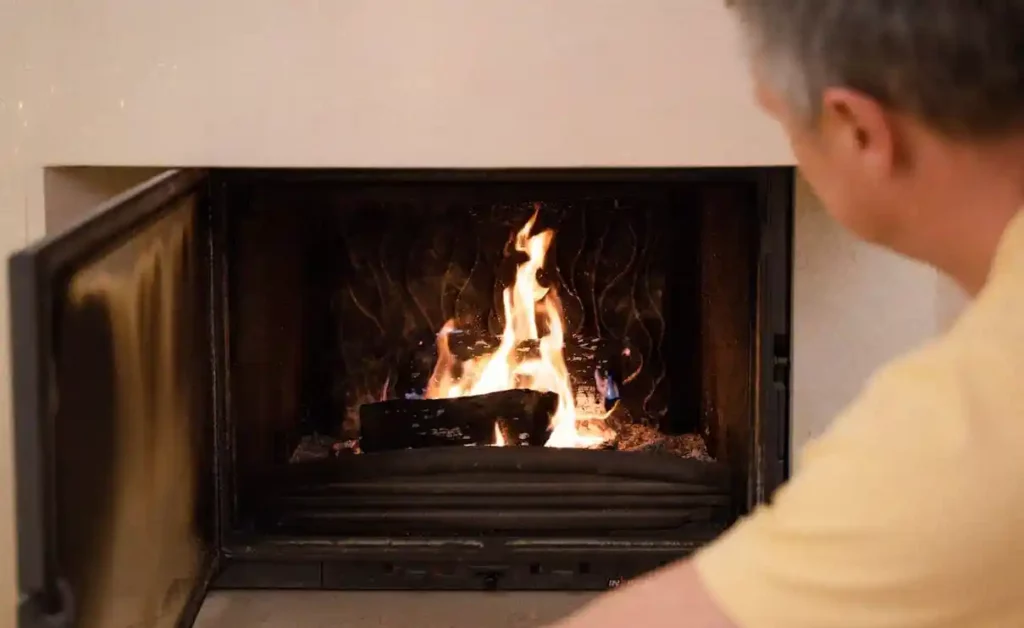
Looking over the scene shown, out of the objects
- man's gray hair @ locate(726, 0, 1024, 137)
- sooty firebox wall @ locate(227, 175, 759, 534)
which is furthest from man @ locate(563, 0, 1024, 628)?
sooty firebox wall @ locate(227, 175, 759, 534)

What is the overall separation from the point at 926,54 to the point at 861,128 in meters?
0.06

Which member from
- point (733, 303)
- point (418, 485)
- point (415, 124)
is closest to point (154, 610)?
point (418, 485)

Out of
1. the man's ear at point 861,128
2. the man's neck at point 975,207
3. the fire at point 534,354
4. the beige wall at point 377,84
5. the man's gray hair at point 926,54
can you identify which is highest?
the beige wall at point 377,84

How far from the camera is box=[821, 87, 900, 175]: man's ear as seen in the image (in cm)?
63

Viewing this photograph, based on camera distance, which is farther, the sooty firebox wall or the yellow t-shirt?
the sooty firebox wall

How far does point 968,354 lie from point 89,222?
2.46 feet

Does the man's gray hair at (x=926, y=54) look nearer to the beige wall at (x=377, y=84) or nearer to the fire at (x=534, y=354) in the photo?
the beige wall at (x=377, y=84)

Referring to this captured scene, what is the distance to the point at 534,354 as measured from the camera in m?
1.80

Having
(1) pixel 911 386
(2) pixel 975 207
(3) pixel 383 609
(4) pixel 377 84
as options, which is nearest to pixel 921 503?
(1) pixel 911 386

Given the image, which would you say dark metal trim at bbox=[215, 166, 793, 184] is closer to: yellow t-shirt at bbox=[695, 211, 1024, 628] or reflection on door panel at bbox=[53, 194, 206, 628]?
reflection on door panel at bbox=[53, 194, 206, 628]

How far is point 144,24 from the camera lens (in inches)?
51.8

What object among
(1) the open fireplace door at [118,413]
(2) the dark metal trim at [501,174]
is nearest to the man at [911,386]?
(1) the open fireplace door at [118,413]

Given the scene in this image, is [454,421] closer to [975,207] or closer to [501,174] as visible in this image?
[501,174]

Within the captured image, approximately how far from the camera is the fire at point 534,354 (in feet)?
5.85
